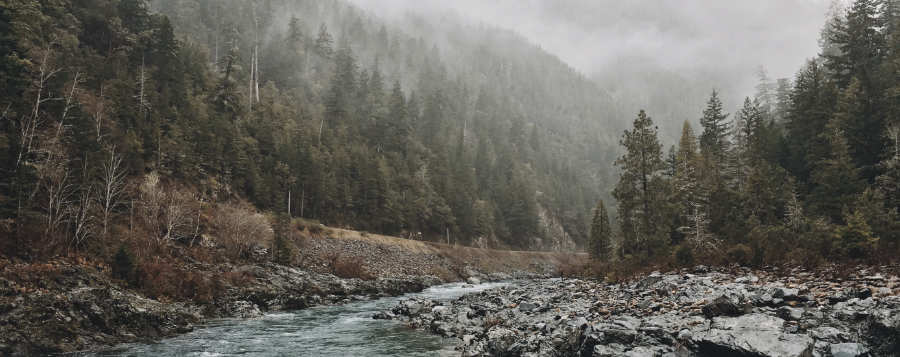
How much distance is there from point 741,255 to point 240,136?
209 feet

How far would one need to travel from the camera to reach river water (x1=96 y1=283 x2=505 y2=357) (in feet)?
59.8

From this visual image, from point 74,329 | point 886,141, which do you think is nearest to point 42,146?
point 74,329

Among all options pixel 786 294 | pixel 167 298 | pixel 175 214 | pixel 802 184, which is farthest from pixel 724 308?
pixel 175 214

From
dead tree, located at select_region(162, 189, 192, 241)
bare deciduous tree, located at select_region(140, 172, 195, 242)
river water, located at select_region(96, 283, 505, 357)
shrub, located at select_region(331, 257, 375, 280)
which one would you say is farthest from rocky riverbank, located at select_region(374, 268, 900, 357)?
shrub, located at select_region(331, 257, 375, 280)

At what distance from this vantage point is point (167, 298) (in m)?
27.0

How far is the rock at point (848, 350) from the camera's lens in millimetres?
9039

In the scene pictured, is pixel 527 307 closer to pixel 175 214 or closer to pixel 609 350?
pixel 609 350

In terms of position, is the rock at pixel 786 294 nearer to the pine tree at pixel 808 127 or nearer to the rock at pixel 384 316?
the rock at pixel 384 316

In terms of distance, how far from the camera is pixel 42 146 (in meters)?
30.3

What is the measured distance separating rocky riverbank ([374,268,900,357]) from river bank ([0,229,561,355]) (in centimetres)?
1554

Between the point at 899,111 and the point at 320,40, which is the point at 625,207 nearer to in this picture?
the point at 899,111

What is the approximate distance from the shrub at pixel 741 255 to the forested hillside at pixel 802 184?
0.25 feet

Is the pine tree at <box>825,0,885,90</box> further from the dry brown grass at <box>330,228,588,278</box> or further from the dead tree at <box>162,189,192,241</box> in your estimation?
the dead tree at <box>162,189,192,241</box>

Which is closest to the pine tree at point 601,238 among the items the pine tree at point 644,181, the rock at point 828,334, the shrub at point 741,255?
the pine tree at point 644,181
